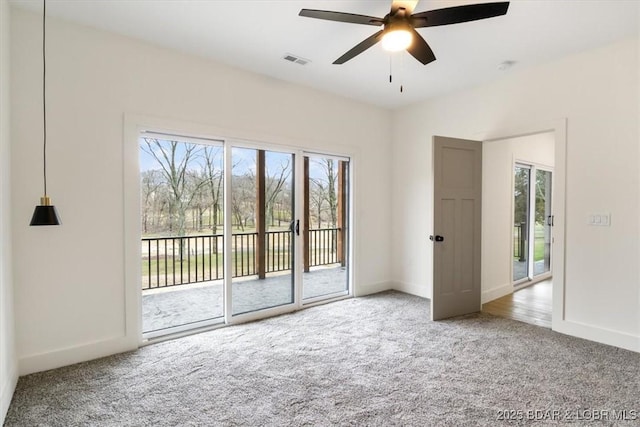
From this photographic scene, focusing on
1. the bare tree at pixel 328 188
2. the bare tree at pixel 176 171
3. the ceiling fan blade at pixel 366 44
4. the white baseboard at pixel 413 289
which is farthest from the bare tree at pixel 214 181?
the white baseboard at pixel 413 289

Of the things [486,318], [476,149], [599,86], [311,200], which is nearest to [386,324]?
[486,318]

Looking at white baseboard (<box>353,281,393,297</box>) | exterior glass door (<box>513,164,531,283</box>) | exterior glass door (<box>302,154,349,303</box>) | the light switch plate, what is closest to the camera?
the light switch plate

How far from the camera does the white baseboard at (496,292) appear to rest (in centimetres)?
447

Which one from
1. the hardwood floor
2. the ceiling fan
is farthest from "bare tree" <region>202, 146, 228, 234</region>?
the hardwood floor

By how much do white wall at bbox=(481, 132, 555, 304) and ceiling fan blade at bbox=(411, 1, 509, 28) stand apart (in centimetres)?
265

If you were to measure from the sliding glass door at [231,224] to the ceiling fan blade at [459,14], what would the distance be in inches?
86.6

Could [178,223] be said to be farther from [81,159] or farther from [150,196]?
[81,159]

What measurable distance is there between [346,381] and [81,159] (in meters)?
2.76

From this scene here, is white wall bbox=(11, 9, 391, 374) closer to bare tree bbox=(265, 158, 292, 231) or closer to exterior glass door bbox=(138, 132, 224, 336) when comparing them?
exterior glass door bbox=(138, 132, 224, 336)

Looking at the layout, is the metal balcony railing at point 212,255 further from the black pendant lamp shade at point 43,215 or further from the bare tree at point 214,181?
the black pendant lamp shade at point 43,215

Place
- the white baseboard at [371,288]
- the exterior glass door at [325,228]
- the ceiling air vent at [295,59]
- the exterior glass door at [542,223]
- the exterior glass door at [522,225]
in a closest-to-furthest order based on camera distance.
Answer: the ceiling air vent at [295,59], the exterior glass door at [325,228], the white baseboard at [371,288], the exterior glass door at [522,225], the exterior glass door at [542,223]

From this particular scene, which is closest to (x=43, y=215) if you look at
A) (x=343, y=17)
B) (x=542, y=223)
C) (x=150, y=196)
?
(x=150, y=196)

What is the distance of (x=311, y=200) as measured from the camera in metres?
4.62

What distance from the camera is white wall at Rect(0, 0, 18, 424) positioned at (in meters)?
2.14
